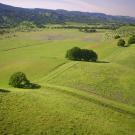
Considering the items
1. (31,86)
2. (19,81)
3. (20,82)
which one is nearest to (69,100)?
(31,86)

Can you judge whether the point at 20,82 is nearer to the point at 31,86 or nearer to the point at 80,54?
the point at 31,86

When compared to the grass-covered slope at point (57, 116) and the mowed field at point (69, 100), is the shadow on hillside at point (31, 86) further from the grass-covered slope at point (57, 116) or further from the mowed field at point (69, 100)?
the grass-covered slope at point (57, 116)

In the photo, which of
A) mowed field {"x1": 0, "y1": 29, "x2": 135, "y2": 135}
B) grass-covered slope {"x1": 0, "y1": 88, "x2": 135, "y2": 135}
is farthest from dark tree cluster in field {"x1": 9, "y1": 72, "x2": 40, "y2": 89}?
grass-covered slope {"x1": 0, "y1": 88, "x2": 135, "y2": 135}

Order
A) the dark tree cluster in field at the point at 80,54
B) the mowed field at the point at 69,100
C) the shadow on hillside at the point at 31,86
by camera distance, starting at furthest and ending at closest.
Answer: the dark tree cluster in field at the point at 80,54 < the shadow on hillside at the point at 31,86 < the mowed field at the point at 69,100

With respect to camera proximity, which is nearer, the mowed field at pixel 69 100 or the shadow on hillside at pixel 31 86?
the mowed field at pixel 69 100

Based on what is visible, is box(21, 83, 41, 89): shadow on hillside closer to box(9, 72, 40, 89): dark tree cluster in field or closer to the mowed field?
box(9, 72, 40, 89): dark tree cluster in field

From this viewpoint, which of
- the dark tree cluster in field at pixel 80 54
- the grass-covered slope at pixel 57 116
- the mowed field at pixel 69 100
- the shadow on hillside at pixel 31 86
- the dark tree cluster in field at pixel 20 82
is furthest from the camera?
the dark tree cluster in field at pixel 80 54

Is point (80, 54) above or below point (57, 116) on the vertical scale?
above

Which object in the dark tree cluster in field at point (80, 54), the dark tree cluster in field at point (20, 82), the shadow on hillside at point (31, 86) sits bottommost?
the shadow on hillside at point (31, 86)

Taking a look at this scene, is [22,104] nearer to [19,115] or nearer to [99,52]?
[19,115]

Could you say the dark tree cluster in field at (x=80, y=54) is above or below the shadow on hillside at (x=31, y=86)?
above

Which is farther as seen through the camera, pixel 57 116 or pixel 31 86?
pixel 31 86

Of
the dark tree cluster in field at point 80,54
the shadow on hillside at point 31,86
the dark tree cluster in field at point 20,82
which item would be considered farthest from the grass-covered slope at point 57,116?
the dark tree cluster in field at point 80,54
